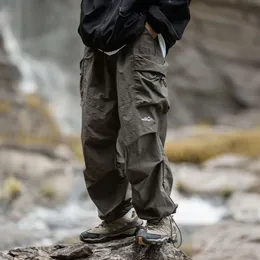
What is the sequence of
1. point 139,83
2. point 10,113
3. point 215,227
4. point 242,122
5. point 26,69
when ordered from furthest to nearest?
point 242,122 < point 26,69 < point 10,113 < point 215,227 < point 139,83

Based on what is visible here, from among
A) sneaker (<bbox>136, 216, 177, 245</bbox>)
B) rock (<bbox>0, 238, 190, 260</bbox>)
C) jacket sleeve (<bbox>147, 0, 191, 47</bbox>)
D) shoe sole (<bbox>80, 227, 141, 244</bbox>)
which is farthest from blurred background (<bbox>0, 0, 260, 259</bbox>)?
jacket sleeve (<bbox>147, 0, 191, 47</bbox>)

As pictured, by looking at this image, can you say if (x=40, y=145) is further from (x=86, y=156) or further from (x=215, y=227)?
(x=86, y=156)

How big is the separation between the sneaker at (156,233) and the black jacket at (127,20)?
985 mm

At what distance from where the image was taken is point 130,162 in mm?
3371

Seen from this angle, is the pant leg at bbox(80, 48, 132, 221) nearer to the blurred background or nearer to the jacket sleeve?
the jacket sleeve

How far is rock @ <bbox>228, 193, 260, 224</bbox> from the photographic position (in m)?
9.03

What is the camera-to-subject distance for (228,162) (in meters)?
11.9

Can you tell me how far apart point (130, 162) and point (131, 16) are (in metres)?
0.78

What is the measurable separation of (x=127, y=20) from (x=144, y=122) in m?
0.55

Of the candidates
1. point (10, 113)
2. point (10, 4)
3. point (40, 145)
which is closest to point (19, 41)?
point (10, 4)

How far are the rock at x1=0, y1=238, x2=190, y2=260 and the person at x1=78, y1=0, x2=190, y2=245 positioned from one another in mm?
130

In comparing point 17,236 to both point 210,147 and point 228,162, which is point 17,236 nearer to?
point 228,162

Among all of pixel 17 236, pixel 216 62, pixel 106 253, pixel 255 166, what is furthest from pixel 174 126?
pixel 106 253

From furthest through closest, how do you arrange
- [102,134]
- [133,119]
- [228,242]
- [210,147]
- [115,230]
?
[210,147]
[228,242]
[115,230]
[102,134]
[133,119]
